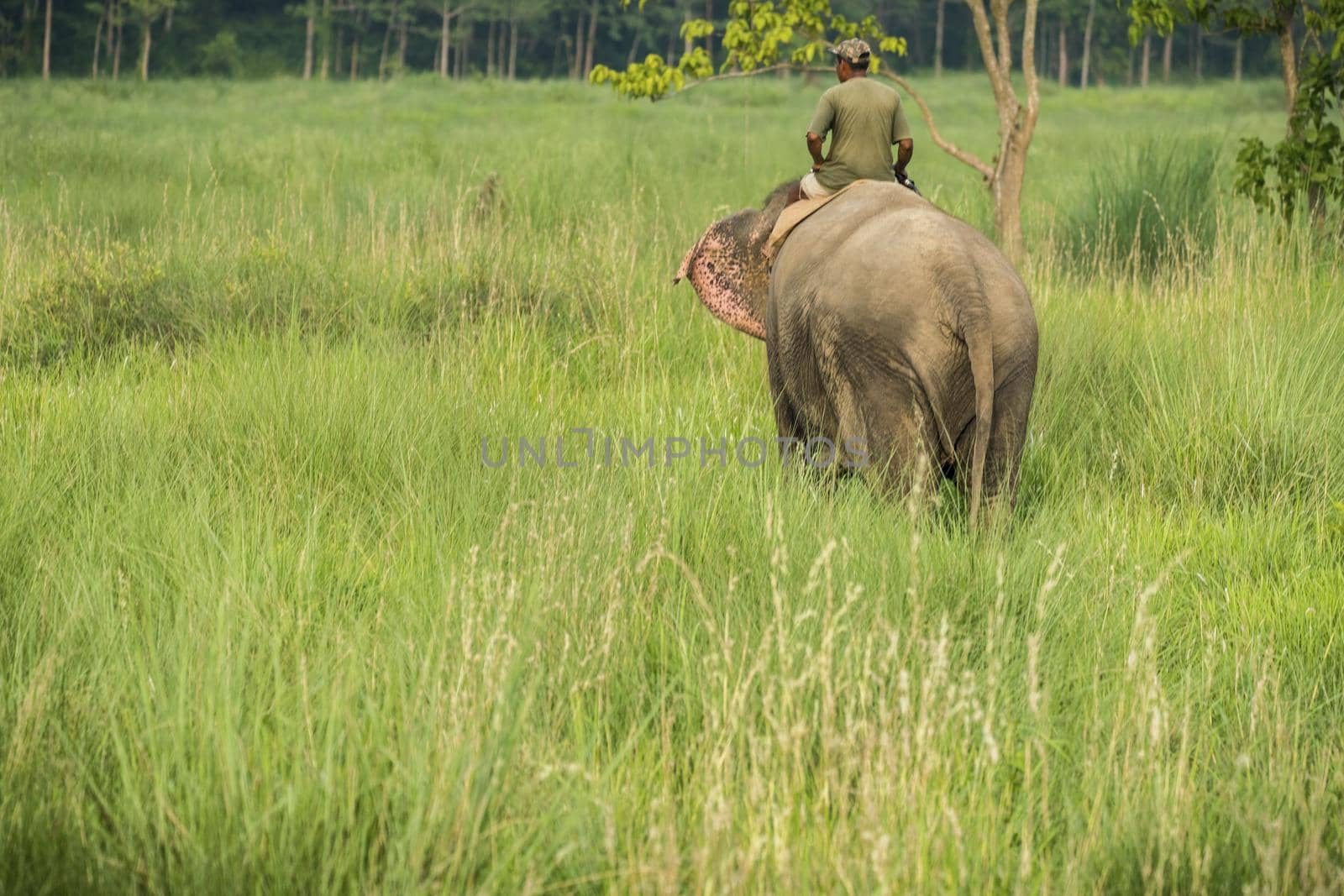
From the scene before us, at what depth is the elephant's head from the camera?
5.47 metres

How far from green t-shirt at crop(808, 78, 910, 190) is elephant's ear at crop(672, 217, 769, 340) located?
47 cm

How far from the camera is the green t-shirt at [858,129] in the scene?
5281 millimetres

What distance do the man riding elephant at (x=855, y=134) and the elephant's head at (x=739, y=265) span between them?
0.17 m

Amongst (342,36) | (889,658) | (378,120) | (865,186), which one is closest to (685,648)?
(889,658)

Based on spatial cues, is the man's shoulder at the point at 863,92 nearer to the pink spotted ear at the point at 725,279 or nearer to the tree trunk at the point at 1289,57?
the pink spotted ear at the point at 725,279

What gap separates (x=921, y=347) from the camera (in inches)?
159

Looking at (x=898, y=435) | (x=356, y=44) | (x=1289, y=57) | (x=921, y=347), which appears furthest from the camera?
(x=356, y=44)

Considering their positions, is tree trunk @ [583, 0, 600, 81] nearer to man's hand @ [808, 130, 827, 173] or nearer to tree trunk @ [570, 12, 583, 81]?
tree trunk @ [570, 12, 583, 81]

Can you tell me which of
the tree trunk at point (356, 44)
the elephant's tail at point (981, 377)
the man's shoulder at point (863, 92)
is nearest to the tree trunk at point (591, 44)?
→ the tree trunk at point (356, 44)

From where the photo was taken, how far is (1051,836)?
2.61m

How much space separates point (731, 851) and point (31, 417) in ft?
12.8

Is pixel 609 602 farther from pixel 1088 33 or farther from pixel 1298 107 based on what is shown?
pixel 1088 33

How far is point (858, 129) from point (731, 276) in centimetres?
84

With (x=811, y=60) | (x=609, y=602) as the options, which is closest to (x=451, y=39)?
(x=811, y=60)
